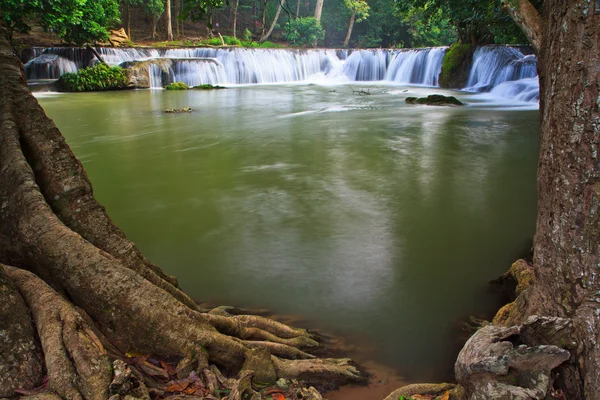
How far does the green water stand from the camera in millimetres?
3473

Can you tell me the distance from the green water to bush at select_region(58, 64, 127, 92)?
9428 mm

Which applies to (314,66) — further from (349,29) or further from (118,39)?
(349,29)

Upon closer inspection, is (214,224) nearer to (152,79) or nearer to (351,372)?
(351,372)

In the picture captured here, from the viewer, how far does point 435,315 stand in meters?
3.32

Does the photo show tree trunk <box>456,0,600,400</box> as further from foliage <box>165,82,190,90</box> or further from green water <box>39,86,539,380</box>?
foliage <box>165,82,190,90</box>

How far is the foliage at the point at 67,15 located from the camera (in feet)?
51.7

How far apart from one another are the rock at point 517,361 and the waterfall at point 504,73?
1472 cm

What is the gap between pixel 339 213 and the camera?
17.5 feet

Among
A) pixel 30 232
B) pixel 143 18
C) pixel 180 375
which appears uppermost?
pixel 143 18

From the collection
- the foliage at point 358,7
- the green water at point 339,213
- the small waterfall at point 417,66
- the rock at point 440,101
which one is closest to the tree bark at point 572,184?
the green water at point 339,213

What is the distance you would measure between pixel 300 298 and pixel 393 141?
6.52 metres

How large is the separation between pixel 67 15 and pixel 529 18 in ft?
64.2

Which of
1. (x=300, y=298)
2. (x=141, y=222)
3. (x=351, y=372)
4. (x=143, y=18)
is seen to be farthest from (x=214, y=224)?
(x=143, y=18)

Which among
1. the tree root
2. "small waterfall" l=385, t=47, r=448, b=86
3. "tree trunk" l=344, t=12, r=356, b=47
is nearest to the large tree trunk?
the tree root
